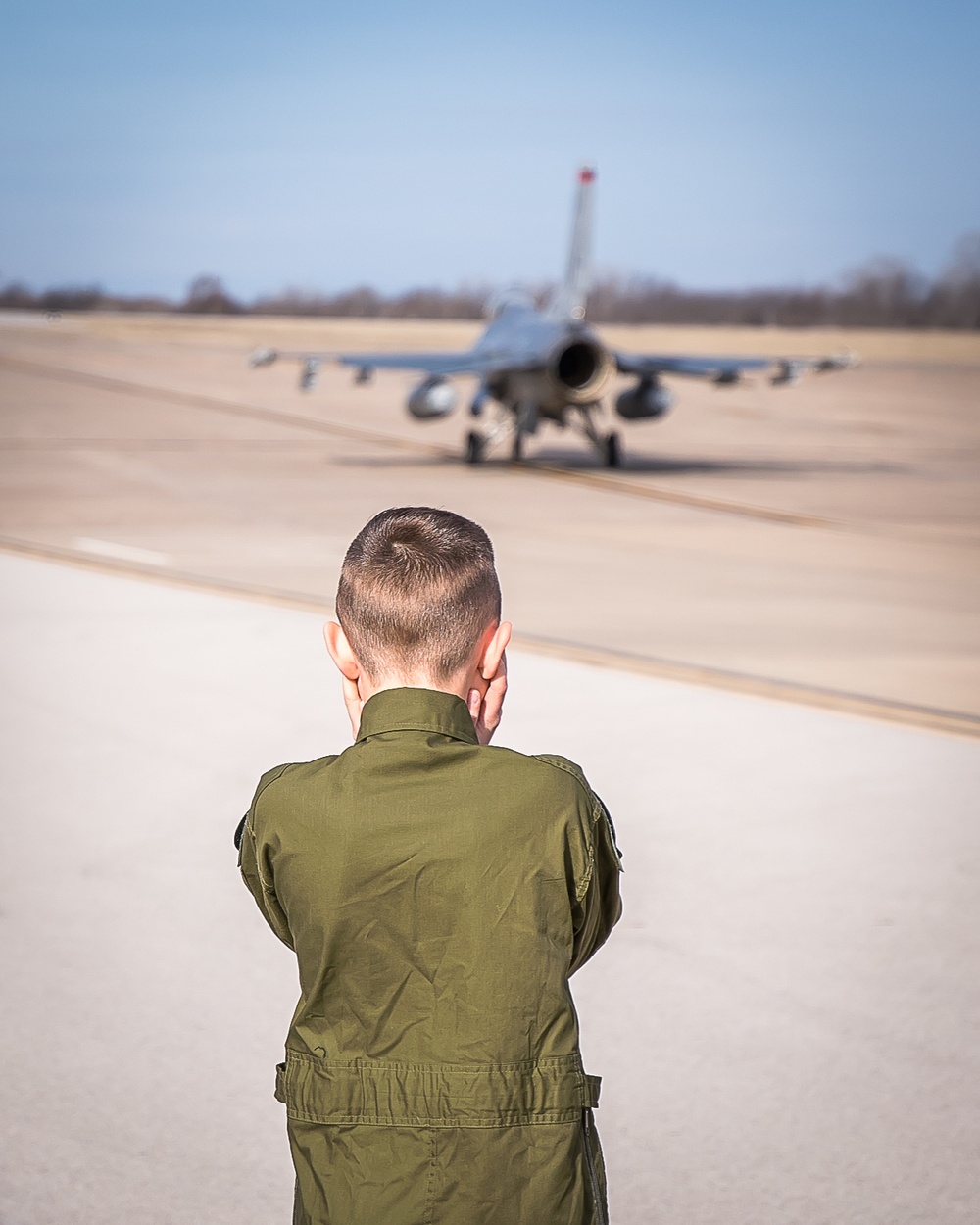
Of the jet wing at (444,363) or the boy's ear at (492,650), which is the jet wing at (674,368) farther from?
the boy's ear at (492,650)

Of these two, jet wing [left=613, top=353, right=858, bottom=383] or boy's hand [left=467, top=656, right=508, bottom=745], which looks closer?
boy's hand [left=467, top=656, right=508, bottom=745]

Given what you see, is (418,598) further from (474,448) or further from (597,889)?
(474,448)

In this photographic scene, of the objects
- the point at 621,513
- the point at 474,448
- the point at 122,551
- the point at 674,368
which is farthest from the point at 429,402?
the point at 122,551

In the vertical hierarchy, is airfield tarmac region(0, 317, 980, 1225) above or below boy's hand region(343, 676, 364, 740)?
below

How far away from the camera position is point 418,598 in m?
1.84

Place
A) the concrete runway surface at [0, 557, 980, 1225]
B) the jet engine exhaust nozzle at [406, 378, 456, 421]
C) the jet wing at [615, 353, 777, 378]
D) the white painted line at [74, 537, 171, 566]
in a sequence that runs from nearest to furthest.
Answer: the concrete runway surface at [0, 557, 980, 1225] → the white painted line at [74, 537, 171, 566] → the jet engine exhaust nozzle at [406, 378, 456, 421] → the jet wing at [615, 353, 777, 378]

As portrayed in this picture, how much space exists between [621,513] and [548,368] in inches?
171

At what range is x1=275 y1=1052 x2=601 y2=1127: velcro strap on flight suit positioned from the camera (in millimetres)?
1764

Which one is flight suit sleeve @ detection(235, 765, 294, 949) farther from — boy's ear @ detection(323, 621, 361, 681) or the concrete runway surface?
the concrete runway surface

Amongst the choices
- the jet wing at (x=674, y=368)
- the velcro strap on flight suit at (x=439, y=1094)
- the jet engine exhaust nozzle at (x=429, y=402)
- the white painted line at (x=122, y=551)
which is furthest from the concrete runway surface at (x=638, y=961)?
the jet wing at (x=674, y=368)

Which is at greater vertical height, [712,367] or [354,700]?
[712,367]

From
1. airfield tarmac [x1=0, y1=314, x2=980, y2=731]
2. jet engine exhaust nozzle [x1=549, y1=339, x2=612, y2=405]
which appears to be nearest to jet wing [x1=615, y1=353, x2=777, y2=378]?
jet engine exhaust nozzle [x1=549, y1=339, x2=612, y2=405]

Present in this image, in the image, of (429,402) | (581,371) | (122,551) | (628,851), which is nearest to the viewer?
(628,851)

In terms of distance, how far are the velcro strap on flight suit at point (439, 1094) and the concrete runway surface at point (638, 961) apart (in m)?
1.28
